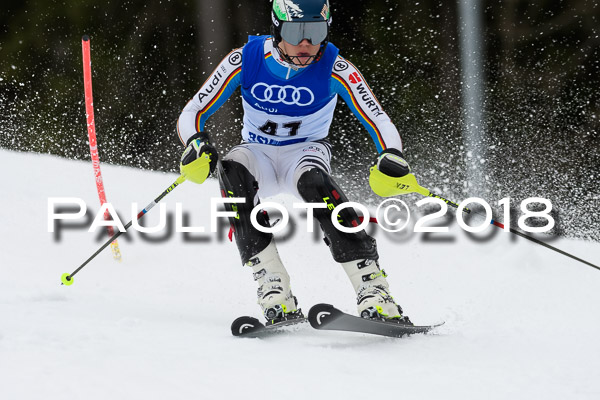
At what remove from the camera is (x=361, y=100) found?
128 inches

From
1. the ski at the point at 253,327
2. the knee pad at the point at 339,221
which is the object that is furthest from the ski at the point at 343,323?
the knee pad at the point at 339,221

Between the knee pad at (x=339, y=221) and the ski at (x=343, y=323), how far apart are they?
1.03ft

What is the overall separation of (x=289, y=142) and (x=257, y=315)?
91cm

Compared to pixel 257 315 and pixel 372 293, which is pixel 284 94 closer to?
pixel 372 293

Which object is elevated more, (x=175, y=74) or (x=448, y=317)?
(x=175, y=74)

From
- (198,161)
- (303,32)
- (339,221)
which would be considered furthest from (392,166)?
(198,161)

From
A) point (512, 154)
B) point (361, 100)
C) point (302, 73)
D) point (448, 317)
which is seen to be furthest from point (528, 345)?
point (512, 154)

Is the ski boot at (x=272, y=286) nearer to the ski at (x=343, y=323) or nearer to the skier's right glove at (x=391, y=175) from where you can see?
the ski at (x=343, y=323)

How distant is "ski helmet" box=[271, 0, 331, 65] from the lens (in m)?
3.05

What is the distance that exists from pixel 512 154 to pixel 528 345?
24.2 ft

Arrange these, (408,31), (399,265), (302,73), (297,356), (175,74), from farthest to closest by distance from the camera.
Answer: (175,74), (408,31), (399,265), (302,73), (297,356)

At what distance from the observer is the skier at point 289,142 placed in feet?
9.97

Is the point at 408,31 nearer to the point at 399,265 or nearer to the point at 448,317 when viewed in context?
the point at 399,265

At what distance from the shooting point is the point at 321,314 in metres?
2.79
